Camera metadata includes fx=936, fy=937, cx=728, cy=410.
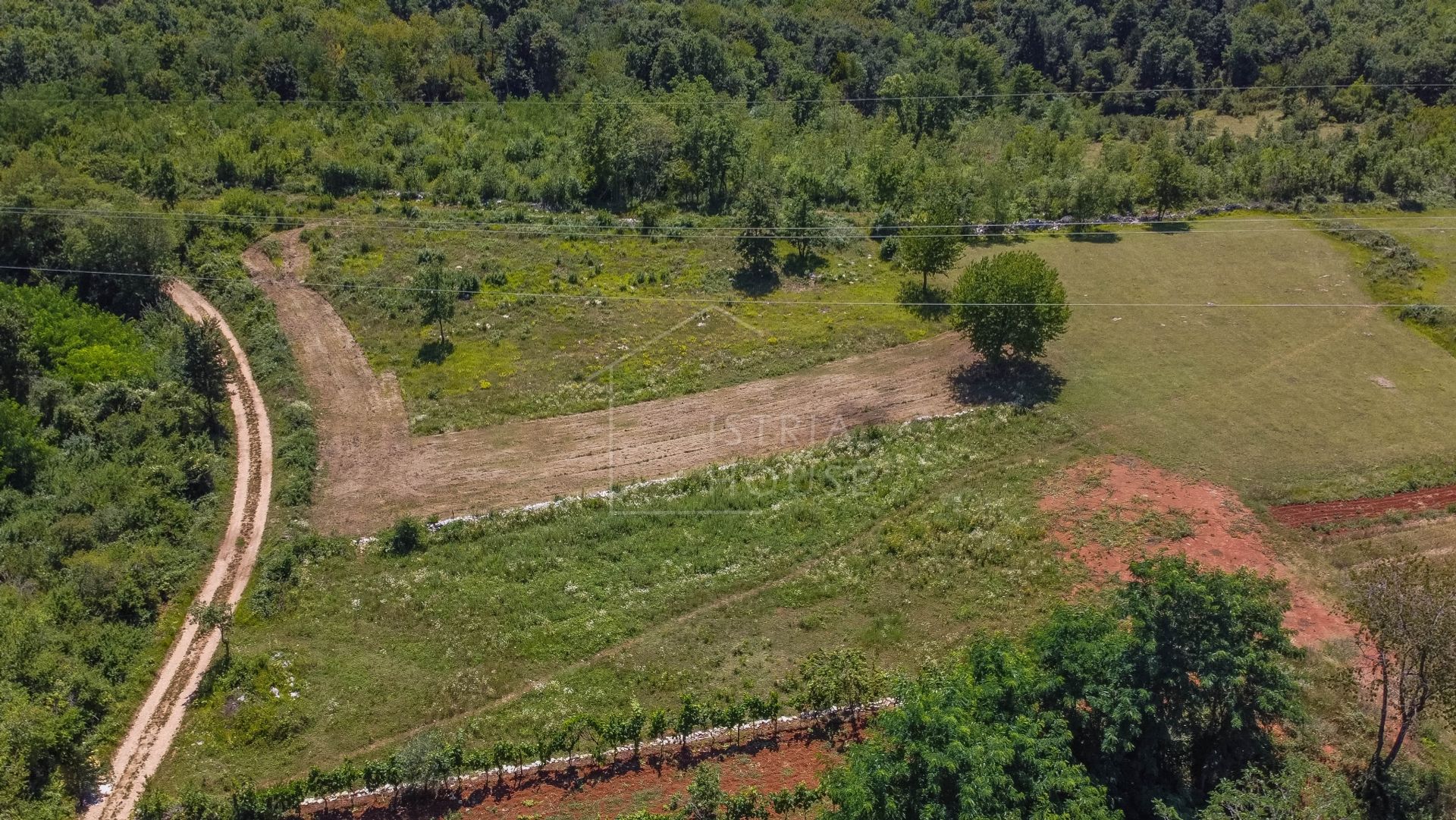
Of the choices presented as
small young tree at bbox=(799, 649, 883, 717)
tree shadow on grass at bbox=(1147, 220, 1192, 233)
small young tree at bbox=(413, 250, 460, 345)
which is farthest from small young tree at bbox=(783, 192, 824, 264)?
small young tree at bbox=(799, 649, 883, 717)

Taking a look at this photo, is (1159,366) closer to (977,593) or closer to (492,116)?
(977,593)

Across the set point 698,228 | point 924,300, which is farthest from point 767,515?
point 698,228

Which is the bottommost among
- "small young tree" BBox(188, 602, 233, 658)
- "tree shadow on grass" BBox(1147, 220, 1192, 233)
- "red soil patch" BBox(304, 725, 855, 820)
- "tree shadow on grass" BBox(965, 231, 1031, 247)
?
"red soil patch" BBox(304, 725, 855, 820)

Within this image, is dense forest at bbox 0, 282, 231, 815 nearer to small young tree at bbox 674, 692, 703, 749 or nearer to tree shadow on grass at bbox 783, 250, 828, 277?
small young tree at bbox 674, 692, 703, 749

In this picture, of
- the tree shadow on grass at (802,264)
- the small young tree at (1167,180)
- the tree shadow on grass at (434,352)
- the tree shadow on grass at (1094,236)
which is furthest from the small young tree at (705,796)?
the small young tree at (1167,180)

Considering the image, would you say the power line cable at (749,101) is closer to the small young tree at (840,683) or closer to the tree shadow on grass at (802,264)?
the tree shadow on grass at (802,264)

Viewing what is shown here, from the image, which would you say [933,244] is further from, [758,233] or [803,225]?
[758,233]
